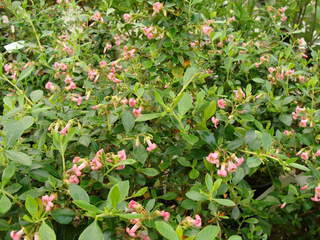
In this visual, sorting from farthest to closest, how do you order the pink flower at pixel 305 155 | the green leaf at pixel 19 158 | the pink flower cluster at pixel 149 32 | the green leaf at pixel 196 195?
the pink flower cluster at pixel 149 32
the pink flower at pixel 305 155
the green leaf at pixel 196 195
the green leaf at pixel 19 158

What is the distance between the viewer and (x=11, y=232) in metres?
0.79

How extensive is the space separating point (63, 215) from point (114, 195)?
0.19m

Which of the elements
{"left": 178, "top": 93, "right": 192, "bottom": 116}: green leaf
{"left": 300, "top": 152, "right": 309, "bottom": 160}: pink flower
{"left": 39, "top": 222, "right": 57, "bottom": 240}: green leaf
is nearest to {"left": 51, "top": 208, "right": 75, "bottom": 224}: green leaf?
{"left": 39, "top": 222, "right": 57, "bottom": 240}: green leaf

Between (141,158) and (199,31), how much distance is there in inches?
31.9

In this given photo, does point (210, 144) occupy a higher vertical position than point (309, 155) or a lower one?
higher

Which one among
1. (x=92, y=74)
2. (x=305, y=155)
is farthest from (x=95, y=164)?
(x=305, y=155)

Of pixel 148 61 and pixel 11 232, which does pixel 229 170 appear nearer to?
pixel 11 232

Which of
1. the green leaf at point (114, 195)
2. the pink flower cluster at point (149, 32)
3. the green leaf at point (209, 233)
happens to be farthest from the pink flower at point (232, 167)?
the pink flower cluster at point (149, 32)

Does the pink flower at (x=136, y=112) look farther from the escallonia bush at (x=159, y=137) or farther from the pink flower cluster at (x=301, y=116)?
the pink flower cluster at (x=301, y=116)

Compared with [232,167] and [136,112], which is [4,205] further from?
[232,167]

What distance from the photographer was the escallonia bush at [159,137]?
857mm

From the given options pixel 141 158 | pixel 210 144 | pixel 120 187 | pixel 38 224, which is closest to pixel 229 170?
pixel 210 144

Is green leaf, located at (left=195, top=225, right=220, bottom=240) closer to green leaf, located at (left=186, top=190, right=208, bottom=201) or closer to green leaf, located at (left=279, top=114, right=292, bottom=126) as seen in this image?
green leaf, located at (left=186, top=190, right=208, bottom=201)

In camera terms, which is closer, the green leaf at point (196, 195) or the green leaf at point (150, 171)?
the green leaf at point (196, 195)
